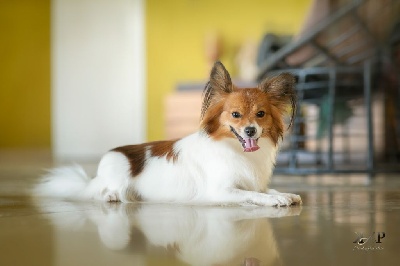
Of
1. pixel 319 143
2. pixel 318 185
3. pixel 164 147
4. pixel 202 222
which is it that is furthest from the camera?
pixel 319 143

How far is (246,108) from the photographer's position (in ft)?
7.44

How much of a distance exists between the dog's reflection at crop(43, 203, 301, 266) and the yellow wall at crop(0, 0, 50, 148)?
9403 mm

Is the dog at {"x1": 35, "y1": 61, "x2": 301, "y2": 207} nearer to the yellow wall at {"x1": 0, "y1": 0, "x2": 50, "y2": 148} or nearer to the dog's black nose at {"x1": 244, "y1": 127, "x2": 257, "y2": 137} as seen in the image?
the dog's black nose at {"x1": 244, "y1": 127, "x2": 257, "y2": 137}

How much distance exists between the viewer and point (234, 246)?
1528 mm

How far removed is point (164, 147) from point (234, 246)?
1.12 metres

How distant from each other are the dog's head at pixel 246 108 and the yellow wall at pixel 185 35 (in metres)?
5.74

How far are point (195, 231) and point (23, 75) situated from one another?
407 inches

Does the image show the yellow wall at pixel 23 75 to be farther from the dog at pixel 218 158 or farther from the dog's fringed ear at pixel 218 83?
the dog's fringed ear at pixel 218 83

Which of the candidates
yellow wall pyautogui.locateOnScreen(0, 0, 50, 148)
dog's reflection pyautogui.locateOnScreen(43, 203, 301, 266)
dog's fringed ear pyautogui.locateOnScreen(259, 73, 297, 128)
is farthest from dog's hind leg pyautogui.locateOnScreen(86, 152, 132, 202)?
yellow wall pyautogui.locateOnScreen(0, 0, 50, 148)

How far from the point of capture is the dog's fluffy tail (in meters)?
2.78

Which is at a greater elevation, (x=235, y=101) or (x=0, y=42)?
(x=0, y=42)

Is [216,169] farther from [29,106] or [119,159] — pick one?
[29,106]

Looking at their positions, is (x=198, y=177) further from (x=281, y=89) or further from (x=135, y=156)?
(x=281, y=89)

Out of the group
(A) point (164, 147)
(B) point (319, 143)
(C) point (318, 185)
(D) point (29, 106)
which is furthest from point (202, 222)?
(D) point (29, 106)
